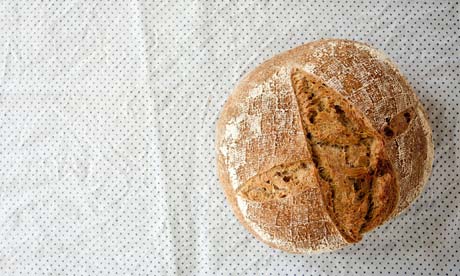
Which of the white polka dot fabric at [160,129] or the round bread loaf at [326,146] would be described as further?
the white polka dot fabric at [160,129]

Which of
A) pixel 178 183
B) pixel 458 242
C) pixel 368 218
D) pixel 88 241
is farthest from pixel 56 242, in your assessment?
pixel 458 242

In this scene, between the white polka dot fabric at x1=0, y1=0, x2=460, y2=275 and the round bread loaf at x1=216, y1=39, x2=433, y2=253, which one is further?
the white polka dot fabric at x1=0, y1=0, x2=460, y2=275

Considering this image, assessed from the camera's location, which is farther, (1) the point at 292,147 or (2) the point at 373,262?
(2) the point at 373,262

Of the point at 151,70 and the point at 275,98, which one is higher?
the point at 151,70

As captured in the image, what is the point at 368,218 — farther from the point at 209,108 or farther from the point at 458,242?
the point at 209,108
